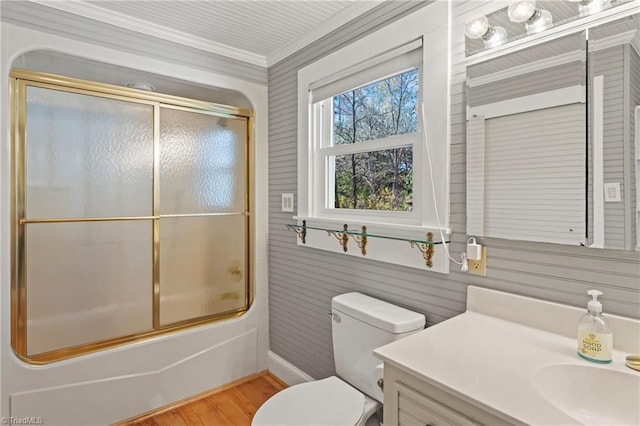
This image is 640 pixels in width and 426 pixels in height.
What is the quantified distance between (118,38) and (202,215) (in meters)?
1.13

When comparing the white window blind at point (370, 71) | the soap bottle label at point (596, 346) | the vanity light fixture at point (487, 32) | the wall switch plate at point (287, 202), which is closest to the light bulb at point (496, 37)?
the vanity light fixture at point (487, 32)

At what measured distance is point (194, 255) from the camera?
2289mm

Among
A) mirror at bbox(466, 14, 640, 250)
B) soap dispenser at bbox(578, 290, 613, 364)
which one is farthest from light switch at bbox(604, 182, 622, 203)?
soap dispenser at bbox(578, 290, 613, 364)

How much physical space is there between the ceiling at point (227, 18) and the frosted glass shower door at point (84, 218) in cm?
46

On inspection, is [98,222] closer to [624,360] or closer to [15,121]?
[15,121]

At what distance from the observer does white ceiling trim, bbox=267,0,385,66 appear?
1.82 m

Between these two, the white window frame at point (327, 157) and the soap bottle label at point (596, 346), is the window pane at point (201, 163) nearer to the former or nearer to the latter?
the white window frame at point (327, 157)

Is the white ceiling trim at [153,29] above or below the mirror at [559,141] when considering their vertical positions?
above


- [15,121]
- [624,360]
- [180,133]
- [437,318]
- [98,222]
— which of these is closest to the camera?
[624,360]

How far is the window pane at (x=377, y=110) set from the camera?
172 cm

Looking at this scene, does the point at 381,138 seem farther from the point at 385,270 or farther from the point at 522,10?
the point at 522,10

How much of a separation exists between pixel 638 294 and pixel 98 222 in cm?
238

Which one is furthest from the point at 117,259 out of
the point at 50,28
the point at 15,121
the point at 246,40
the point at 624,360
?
the point at 624,360

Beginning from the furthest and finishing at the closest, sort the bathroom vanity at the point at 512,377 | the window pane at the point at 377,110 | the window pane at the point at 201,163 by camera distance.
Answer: the window pane at the point at 201,163 → the window pane at the point at 377,110 → the bathroom vanity at the point at 512,377
